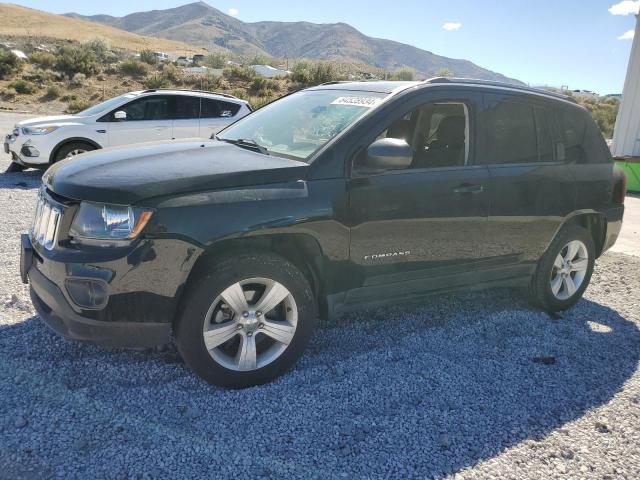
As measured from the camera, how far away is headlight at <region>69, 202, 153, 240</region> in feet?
9.37

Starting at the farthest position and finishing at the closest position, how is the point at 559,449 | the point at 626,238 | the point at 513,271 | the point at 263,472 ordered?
the point at 626,238, the point at 513,271, the point at 559,449, the point at 263,472

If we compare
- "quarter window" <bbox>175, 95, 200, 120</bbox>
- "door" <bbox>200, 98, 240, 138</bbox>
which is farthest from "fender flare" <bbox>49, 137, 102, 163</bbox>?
"door" <bbox>200, 98, 240, 138</bbox>

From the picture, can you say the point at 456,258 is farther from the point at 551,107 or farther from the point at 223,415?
the point at 223,415

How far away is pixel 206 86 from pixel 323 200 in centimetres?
3101

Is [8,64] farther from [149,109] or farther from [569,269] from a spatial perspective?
[569,269]

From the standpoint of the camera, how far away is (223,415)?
118 inches

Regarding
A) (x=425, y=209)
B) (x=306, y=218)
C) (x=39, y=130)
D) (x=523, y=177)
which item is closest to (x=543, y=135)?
(x=523, y=177)

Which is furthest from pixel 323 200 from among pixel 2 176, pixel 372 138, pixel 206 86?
pixel 206 86

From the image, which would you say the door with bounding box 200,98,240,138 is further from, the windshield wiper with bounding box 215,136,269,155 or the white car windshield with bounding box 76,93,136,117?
the windshield wiper with bounding box 215,136,269,155

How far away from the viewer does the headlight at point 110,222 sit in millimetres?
2855

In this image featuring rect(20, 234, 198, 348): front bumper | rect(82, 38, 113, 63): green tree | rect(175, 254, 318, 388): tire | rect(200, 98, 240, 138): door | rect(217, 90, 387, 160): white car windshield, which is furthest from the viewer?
rect(82, 38, 113, 63): green tree

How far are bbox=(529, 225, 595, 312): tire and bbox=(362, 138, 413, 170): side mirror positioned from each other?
6.16ft

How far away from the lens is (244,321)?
3.20 meters

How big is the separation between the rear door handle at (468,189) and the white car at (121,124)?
21.5 feet
